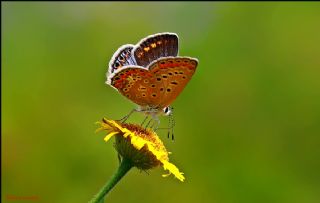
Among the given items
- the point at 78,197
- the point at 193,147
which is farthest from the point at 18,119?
the point at 193,147

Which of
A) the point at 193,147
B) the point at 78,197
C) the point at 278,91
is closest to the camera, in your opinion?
the point at 78,197

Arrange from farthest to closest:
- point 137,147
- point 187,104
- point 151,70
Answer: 1. point 187,104
2. point 151,70
3. point 137,147

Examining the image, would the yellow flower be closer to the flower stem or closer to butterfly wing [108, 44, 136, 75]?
the flower stem

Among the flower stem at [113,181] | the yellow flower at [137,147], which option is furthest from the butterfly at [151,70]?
the flower stem at [113,181]

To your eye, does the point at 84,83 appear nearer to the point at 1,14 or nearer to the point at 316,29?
the point at 1,14

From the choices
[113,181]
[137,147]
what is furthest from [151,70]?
[113,181]

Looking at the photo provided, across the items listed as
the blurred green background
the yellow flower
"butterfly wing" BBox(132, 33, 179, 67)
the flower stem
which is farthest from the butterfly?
the blurred green background

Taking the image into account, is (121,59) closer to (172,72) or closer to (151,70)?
(151,70)

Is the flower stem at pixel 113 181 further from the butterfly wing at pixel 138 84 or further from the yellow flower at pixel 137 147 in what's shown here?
the butterfly wing at pixel 138 84
